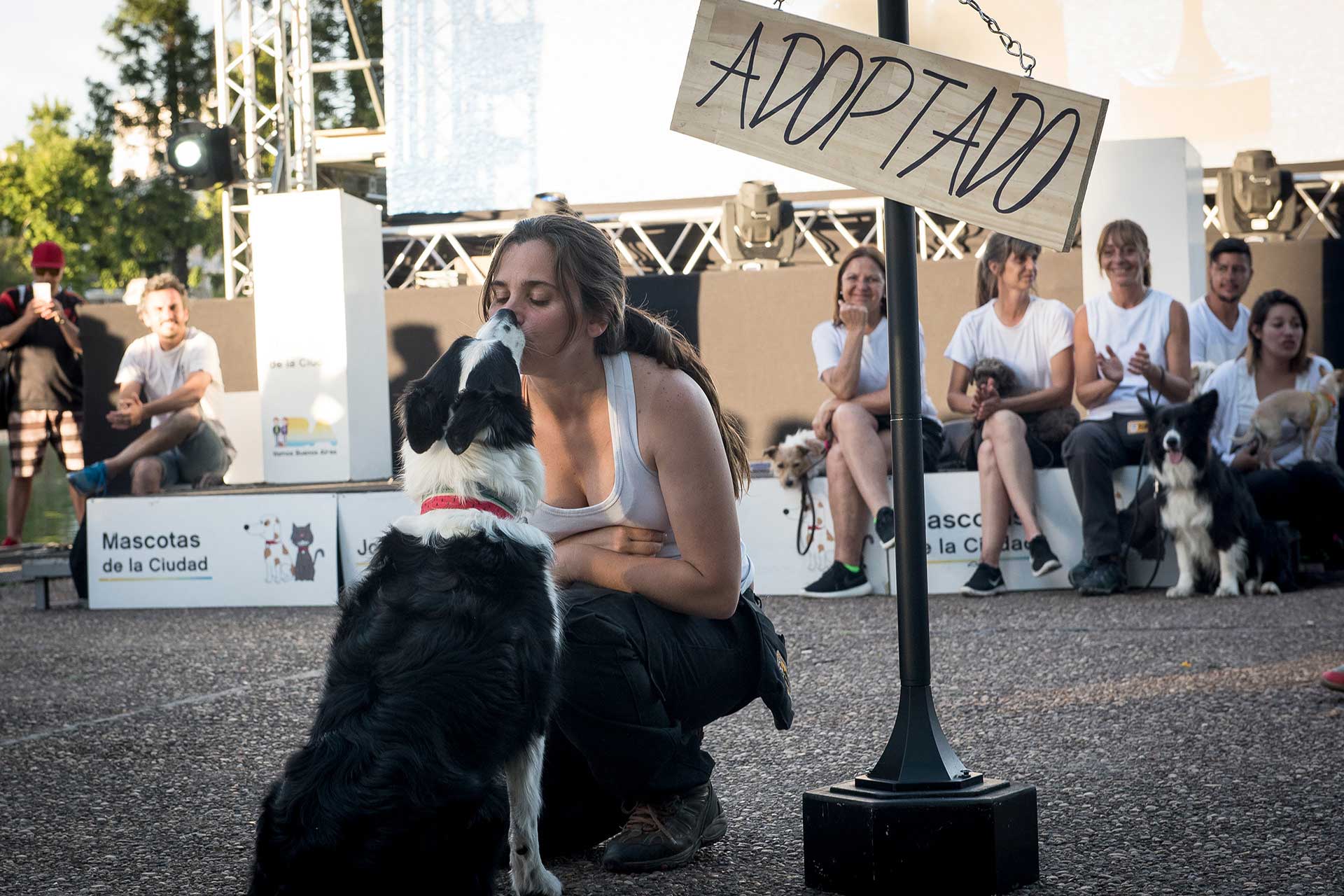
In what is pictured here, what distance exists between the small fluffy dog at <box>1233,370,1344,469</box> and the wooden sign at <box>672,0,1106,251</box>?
15.8 feet

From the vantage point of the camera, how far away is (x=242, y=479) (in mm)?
12039

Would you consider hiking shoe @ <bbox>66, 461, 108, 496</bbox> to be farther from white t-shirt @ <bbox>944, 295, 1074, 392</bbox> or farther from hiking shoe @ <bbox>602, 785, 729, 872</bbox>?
hiking shoe @ <bbox>602, 785, 729, 872</bbox>

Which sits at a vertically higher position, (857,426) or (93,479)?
(857,426)

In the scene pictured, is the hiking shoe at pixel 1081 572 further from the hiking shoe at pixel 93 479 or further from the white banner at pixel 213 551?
the hiking shoe at pixel 93 479

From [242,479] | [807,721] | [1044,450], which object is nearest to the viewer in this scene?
[807,721]

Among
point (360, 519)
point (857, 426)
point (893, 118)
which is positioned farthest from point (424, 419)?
point (360, 519)

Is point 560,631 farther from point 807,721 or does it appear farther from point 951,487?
point 951,487

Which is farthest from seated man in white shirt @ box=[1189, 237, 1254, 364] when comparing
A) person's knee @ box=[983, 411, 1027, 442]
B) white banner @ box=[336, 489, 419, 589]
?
white banner @ box=[336, 489, 419, 589]

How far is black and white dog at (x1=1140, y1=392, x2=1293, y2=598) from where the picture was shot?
19.4ft

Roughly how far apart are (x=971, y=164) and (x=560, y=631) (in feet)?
3.59

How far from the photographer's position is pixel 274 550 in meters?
6.95

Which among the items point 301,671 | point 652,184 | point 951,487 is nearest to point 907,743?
point 301,671

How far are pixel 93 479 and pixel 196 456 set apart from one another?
23.1 inches

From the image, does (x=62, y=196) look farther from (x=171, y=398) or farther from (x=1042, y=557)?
(x=1042, y=557)
